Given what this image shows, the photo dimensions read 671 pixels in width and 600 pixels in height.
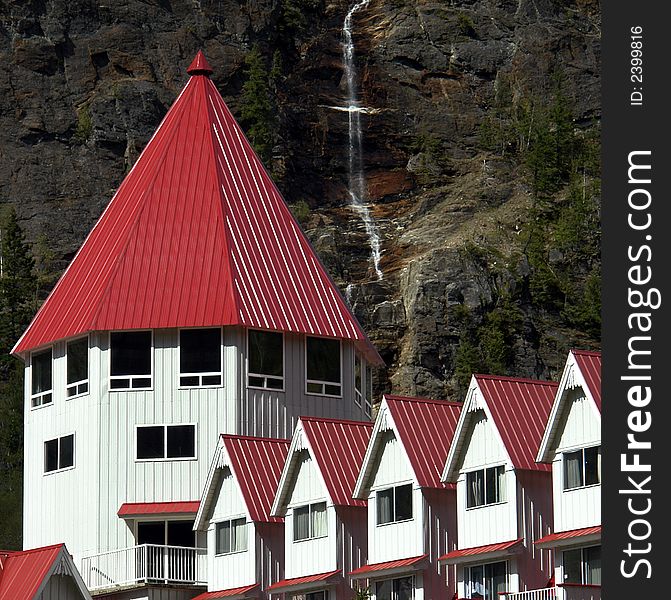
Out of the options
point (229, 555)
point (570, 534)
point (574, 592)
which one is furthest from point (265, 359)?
point (574, 592)

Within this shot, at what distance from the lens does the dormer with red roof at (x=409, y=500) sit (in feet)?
207

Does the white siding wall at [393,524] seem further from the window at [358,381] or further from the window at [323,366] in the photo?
the window at [358,381]

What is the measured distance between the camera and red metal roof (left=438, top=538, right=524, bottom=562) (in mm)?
59562

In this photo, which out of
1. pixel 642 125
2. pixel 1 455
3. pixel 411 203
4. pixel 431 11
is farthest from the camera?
pixel 431 11

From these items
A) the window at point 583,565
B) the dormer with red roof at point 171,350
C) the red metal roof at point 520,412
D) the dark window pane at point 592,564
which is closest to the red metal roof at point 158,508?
the dormer with red roof at point 171,350

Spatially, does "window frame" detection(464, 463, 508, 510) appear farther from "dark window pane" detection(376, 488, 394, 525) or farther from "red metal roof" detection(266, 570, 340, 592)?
"red metal roof" detection(266, 570, 340, 592)

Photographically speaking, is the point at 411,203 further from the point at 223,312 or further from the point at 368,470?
the point at 368,470

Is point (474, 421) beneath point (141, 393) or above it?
beneath

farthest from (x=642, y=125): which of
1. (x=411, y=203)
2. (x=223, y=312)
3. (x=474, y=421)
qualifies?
(x=411, y=203)

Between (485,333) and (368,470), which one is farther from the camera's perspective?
(485,333)

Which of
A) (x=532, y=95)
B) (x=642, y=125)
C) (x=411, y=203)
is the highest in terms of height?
(x=532, y=95)

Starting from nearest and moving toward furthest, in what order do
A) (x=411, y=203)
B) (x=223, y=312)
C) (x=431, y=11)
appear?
(x=223, y=312)
(x=411, y=203)
(x=431, y=11)

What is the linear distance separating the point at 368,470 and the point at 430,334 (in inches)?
2665

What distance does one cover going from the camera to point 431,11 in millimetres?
162750
